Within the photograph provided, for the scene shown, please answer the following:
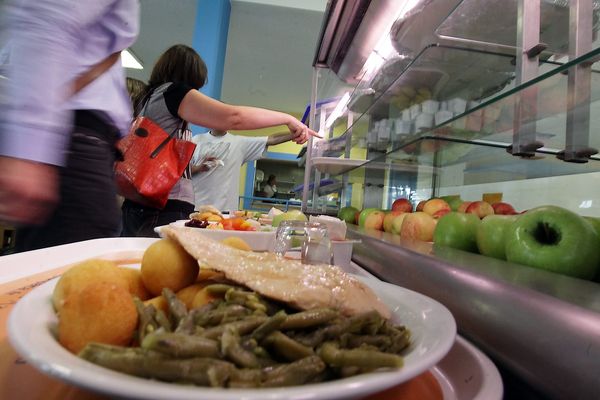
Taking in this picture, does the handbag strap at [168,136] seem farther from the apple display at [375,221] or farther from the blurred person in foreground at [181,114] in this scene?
the apple display at [375,221]

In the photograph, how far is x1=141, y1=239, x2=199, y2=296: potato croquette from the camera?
500 mm

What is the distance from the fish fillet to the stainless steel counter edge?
147mm

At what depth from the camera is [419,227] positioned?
4.71 ft

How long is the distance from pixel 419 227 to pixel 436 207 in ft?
0.91

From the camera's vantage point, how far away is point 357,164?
8.21 ft

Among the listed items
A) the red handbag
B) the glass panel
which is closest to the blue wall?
the red handbag

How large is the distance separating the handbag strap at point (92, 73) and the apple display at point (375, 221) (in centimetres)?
135

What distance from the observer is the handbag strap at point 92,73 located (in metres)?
1.09

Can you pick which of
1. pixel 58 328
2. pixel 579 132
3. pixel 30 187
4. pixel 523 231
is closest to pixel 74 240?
pixel 30 187

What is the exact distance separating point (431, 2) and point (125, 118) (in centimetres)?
134

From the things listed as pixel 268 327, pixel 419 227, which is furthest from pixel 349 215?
pixel 268 327

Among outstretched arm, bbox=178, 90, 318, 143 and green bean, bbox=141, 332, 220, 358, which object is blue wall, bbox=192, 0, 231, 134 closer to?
outstretched arm, bbox=178, 90, 318, 143

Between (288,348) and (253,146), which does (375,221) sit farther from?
(253,146)

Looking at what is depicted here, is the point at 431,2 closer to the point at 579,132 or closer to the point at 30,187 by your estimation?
the point at 579,132
